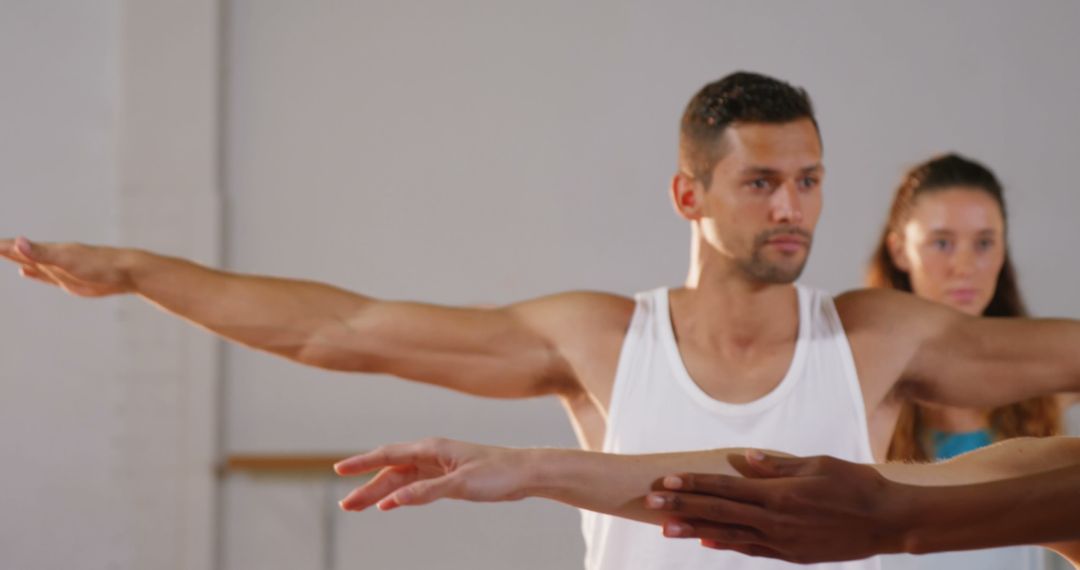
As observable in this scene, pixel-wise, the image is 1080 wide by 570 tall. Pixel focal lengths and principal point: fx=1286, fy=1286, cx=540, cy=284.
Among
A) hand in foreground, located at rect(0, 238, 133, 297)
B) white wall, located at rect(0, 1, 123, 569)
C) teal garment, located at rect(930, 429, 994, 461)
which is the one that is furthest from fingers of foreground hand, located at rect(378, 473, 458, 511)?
white wall, located at rect(0, 1, 123, 569)

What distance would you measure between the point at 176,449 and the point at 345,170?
0.98 m

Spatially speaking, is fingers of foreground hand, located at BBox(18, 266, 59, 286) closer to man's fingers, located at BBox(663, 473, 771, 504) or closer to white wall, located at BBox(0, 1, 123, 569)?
man's fingers, located at BBox(663, 473, 771, 504)

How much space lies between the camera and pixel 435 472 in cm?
130

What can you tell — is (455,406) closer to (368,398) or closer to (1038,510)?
(368,398)

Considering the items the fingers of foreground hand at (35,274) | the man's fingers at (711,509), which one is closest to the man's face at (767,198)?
the man's fingers at (711,509)

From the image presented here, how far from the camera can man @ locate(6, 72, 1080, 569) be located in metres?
2.08

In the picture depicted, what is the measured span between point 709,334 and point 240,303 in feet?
2.69

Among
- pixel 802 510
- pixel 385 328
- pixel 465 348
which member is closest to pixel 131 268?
pixel 385 328

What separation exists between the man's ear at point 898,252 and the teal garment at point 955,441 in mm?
414

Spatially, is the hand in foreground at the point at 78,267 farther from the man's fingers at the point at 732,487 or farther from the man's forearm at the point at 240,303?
the man's fingers at the point at 732,487

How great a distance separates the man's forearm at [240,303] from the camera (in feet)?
7.28

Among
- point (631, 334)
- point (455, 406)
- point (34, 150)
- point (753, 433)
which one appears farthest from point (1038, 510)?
point (34, 150)

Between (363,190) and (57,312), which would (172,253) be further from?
(363,190)

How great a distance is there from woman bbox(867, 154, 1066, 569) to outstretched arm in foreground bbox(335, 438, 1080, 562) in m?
1.36
